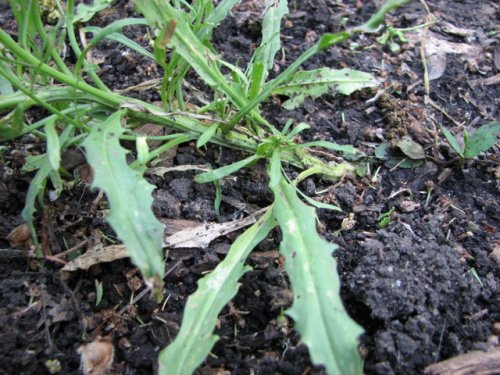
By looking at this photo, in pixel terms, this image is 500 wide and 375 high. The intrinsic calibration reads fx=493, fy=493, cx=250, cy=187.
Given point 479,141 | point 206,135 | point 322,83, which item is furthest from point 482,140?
point 206,135

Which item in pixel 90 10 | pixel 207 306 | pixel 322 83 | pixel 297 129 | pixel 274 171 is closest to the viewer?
pixel 207 306

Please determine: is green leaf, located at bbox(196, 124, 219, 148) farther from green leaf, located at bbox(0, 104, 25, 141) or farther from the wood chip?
the wood chip

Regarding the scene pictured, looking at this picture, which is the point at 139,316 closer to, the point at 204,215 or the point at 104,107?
the point at 204,215

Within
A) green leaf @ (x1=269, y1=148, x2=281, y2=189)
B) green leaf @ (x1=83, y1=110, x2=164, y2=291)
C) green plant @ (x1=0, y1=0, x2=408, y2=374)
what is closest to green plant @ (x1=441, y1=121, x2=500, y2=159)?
green plant @ (x1=0, y1=0, x2=408, y2=374)

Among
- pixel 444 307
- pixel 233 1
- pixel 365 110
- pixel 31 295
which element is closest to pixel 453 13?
pixel 365 110

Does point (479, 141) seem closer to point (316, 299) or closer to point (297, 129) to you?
point (297, 129)

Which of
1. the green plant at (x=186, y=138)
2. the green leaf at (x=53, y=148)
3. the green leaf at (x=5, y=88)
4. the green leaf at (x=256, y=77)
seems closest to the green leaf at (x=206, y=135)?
the green plant at (x=186, y=138)
